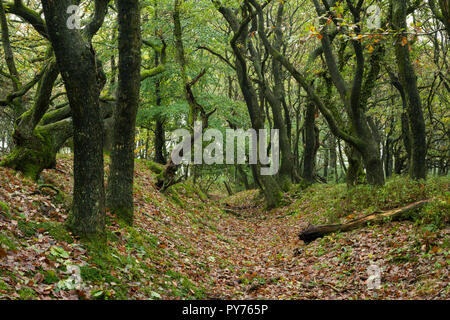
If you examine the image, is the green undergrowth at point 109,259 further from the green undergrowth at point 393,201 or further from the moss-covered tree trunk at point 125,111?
the green undergrowth at point 393,201

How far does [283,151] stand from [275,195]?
2.90 m

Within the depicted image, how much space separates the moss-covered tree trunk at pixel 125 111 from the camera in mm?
7102

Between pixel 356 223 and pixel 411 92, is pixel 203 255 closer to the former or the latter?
pixel 356 223

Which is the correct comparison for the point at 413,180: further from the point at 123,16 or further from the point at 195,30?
the point at 195,30

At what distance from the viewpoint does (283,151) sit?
1905 centimetres

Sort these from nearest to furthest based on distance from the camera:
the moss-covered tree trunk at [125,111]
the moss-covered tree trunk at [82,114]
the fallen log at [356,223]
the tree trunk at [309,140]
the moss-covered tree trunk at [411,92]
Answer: the moss-covered tree trunk at [82,114], the moss-covered tree trunk at [125,111], the fallen log at [356,223], the moss-covered tree trunk at [411,92], the tree trunk at [309,140]

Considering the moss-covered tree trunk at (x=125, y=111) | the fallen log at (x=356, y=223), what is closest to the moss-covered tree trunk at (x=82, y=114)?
the moss-covered tree trunk at (x=125, y=111)

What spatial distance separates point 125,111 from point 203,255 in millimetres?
3915

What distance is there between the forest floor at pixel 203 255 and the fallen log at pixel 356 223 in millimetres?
236

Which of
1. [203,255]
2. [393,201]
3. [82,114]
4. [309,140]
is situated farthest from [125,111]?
[309,140]

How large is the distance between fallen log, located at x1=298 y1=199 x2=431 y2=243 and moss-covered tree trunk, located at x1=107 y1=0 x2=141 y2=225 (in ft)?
16.4

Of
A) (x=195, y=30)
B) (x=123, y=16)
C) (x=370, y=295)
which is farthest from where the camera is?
(x=195, y=30)

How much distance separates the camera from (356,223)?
8.94 metres
